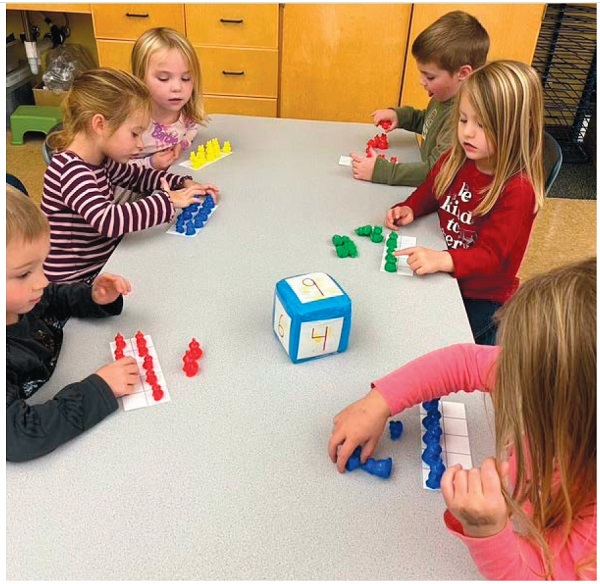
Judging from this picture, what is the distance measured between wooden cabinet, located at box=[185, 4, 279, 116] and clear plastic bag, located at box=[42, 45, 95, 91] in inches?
28.7

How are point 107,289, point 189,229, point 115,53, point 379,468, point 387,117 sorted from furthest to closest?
point 115,53, point 387,117, point 189,229, point 107,289, point 379,468

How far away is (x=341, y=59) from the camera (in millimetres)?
2734

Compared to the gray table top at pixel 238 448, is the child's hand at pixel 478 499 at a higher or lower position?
higher

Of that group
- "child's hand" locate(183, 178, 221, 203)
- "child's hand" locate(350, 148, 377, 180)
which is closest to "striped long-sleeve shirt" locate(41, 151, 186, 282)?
"child's hand" locate(183, 178, 221, 203)

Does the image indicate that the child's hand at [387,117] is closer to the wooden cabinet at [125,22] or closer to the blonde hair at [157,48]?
the blonde hair at [157,48]

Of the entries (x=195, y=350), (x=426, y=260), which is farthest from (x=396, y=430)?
(x=426, y=260)

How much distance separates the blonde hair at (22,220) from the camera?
30.1 inches

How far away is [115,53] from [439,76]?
178 cm

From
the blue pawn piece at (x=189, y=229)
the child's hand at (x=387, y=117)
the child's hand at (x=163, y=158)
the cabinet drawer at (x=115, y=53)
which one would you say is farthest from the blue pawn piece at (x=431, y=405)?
the cabinet drawer at (x=115, y=53)

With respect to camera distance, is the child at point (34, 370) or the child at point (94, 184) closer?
the child at point (34, 370)

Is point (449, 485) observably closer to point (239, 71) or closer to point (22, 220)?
point (22, 220)

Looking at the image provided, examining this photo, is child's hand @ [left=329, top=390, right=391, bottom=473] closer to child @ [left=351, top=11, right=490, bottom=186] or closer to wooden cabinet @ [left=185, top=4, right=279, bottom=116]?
child @ [left=351, top=11, right=490, bottom=186]

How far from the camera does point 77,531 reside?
2.09 feet

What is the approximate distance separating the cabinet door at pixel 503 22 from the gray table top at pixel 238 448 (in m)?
1.81
